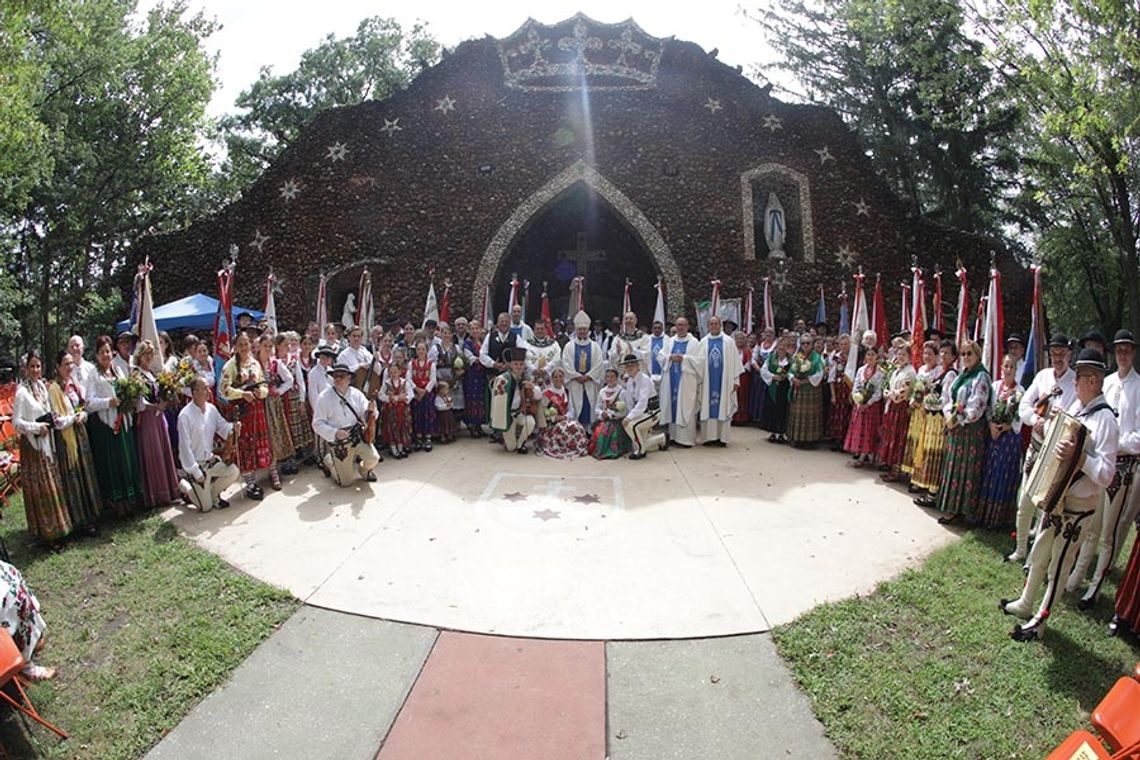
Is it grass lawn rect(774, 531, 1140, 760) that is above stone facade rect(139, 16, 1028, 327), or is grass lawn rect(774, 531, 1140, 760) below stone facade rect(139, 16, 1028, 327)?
below

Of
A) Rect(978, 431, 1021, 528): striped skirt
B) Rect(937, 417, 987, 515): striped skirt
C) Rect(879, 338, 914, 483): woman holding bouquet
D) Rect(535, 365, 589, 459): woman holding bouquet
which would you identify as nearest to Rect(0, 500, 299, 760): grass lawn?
Rect(535, 365, 589, 459): woman holding bouquet

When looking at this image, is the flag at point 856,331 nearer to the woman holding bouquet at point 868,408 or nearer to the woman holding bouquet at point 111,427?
the woman holding bouquet at point 868,408

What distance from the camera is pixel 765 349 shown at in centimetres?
1184

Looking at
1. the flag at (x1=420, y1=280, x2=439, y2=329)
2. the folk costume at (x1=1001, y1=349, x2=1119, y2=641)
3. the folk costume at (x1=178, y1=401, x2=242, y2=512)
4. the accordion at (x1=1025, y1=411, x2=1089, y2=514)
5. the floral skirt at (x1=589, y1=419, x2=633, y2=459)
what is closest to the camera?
the accordion at (x1=1025, y1=411, x2=1089, y2=514)

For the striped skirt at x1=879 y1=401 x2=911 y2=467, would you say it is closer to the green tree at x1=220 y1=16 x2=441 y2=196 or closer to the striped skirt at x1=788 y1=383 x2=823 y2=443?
the striped skirt at x1=788 y1=383 x2=823 y2=443

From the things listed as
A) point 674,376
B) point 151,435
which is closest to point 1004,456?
point 674,376

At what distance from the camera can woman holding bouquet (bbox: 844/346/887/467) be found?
28.9 feet

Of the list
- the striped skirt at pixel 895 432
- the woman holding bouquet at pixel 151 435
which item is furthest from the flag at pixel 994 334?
the woman holding bouquet at pixel 151 435

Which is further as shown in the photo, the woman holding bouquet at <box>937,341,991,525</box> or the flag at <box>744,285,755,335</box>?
the flag at <box>744,285,755,335</box>

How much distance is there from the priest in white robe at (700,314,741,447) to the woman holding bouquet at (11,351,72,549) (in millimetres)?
7712

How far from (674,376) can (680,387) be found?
25cm

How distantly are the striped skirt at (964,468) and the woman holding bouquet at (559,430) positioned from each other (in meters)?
4.41

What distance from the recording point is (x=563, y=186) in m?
18.2

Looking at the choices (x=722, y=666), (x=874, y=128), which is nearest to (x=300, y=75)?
(x=874, y=128)
